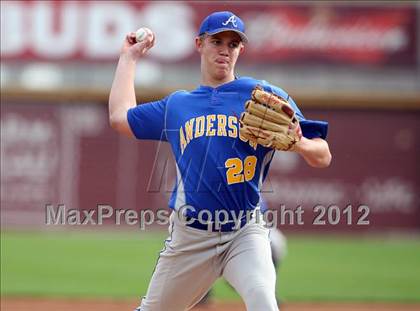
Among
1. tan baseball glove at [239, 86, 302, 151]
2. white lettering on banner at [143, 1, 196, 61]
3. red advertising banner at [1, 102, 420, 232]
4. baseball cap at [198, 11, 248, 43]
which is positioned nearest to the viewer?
tan baseball glove at [239, 86, 302, 151]

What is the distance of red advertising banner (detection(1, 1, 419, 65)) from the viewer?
1912 cm

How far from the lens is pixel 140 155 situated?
17609mm

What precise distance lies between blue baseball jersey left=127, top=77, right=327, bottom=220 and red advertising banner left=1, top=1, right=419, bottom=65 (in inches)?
576

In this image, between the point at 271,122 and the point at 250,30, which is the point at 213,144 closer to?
the point at 271,122

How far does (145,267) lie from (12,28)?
362 inches

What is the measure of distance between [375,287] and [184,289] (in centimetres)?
622

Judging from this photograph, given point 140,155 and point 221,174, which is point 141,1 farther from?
point 221,174

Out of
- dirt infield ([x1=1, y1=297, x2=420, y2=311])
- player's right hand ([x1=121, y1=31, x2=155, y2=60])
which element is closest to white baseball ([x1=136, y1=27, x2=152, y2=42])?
player's right hand ([x1=121, y1=31, x2=155, y2=60])

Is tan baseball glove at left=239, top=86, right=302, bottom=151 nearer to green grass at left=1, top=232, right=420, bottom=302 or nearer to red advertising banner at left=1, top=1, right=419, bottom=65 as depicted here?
green grass at left=1, top=232, right=420, bottom=302

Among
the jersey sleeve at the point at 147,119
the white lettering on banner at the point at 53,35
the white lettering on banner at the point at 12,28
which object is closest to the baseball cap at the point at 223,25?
the jersey sleeve at the point at 147,119

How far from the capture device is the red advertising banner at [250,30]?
1912 cm

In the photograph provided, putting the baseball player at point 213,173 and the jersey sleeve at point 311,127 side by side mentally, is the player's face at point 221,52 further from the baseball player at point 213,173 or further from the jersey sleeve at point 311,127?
the jersey sleeve at point 311,127

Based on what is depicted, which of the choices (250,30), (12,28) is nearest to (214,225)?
(250,30)

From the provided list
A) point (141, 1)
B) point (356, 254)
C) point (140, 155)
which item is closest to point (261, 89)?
point (356, 254)
